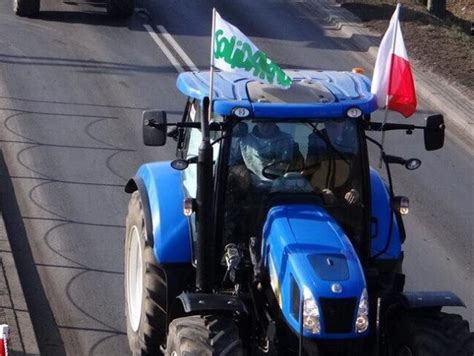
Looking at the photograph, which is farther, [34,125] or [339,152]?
[34,125]

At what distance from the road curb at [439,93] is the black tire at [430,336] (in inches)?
325

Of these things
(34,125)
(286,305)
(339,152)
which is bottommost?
(34,125)

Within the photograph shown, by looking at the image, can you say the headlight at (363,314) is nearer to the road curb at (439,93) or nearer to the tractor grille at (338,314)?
the tractor grille at (338,314)

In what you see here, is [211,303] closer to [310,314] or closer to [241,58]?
[310,314]

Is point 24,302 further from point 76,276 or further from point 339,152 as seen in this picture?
point 339,152

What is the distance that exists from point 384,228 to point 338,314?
1.56 metres

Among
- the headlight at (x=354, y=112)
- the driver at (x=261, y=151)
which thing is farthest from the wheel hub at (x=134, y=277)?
the headlight at (x=354, y=112)

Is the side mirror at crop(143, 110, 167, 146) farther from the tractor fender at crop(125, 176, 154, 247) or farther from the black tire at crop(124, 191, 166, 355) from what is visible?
the black tire at crop(124, 191, 166, 355)

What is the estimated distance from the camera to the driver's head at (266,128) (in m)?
7.36

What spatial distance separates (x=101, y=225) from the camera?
11297 mm

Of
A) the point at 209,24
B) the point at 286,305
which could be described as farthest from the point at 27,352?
the point at 209,24

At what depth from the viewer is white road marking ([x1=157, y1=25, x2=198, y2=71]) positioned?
17252 millimetres

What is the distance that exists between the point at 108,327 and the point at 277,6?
44.1 ft

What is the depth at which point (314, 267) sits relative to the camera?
6.53 metres
